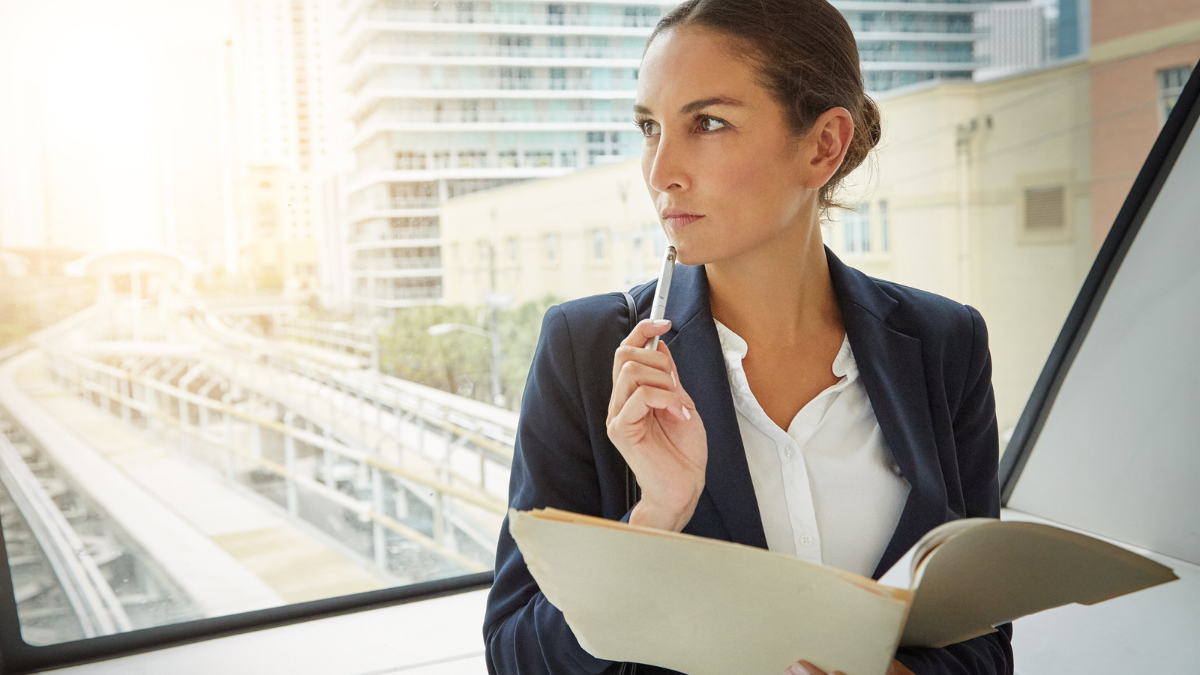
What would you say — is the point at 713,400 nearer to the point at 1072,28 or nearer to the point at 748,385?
the point at 748,385

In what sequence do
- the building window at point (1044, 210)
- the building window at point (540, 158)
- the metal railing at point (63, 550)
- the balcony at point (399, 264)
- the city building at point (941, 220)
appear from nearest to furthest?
the metal railing at point (63, 550), the balcony at point (399, 264), the building window at point (540, 158), the city building at point (941, 220), the building window at point (1044, 210)

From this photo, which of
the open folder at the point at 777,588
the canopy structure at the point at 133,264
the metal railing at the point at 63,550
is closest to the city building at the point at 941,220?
the canopy structure at the point at 133,264

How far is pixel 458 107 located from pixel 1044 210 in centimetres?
365

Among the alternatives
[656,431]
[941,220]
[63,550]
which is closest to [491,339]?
[63,550]

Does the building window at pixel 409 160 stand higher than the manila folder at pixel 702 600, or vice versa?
the building window at pixel 409 160

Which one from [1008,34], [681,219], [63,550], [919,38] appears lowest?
[63,550]

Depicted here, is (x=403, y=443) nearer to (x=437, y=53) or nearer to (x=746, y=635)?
(x=437, y=53)

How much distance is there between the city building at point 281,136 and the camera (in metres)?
2.53

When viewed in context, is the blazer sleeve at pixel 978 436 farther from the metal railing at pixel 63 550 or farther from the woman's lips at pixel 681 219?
the metal railing at pixel 63 550

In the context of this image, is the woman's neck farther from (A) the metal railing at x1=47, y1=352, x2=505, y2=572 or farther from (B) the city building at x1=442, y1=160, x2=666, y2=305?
(B) the city building at x1=442, y1=160, x2=666, y2=305

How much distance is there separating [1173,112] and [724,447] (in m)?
1.78

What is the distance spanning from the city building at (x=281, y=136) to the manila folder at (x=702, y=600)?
2.21 m

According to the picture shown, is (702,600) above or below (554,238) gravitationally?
below

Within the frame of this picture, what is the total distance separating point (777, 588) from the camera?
1.95 ft
